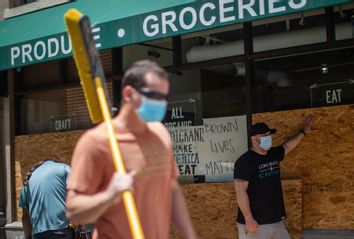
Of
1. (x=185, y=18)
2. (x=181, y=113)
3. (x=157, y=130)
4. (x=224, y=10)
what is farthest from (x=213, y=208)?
(x=157, y=130)

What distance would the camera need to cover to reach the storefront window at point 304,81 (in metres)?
6.32

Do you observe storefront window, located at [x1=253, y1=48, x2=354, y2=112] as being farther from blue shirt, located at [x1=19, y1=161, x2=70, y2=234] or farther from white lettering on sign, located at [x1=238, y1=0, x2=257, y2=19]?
blue shirt, located at [x1=19, y1=161, x2=70, y2=234]

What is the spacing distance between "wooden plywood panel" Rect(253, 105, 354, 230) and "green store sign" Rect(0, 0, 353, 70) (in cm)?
153

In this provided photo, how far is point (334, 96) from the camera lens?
20.8ft

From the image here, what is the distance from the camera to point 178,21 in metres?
5.97

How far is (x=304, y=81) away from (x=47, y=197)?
11.1ft

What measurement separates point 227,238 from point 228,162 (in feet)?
3.23

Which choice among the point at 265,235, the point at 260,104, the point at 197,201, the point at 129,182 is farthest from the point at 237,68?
the point at 129,182

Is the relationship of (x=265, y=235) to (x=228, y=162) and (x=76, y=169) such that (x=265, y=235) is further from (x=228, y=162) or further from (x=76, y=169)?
(x=76, y=169)

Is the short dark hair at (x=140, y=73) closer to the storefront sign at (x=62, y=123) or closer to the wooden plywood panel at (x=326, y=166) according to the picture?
the wooden plywood panel at (x=326, y=166)

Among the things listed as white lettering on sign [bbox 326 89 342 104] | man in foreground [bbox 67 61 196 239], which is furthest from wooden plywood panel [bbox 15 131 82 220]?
man in foreground [bbox 67 61 196 239]

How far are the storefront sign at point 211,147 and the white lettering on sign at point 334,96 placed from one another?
1.13m

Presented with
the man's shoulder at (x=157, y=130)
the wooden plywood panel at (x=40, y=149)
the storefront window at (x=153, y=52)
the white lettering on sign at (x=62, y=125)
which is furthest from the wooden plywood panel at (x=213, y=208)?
the man's shoulder at (x=157, y=130)

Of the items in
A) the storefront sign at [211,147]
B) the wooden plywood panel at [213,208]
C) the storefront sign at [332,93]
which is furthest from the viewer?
the storefront sign at [211,147]
